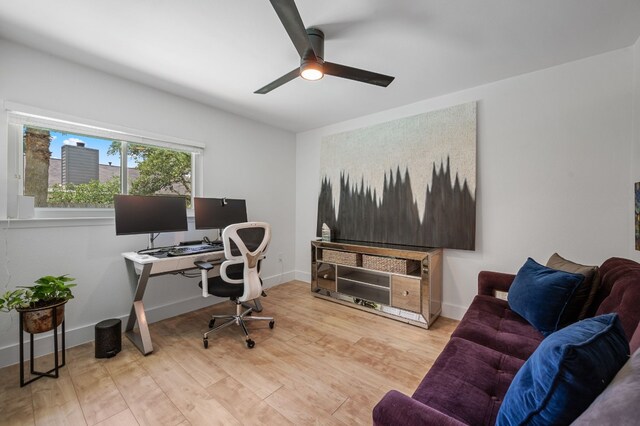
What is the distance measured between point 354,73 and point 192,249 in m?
2.21

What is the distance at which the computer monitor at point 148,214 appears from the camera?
7.87ft

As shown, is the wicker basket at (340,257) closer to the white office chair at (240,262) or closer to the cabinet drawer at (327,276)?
the cabinet drawer at (327,276)

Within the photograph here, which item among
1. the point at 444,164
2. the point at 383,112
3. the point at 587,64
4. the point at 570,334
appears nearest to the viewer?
the point at 570,334

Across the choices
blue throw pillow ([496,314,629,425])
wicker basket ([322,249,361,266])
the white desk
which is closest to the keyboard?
the white desk

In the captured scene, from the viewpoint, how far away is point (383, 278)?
331 cm

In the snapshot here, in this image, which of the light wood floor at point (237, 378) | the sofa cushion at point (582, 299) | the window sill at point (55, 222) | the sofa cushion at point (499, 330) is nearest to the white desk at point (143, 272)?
the light wood floor at point (237, 378)

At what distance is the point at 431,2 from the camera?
1636mm

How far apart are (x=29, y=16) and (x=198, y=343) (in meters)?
2.74

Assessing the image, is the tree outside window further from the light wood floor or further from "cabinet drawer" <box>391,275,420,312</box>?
"cabinet drawer" <box>391,275,420,312</box>

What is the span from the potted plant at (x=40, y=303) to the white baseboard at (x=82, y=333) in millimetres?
468

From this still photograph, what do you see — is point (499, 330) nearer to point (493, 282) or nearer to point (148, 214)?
point (493, 282)

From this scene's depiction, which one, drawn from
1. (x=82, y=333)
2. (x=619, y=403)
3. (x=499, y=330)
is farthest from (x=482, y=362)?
(x=82, y=333)

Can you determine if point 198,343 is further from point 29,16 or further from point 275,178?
point 29,16

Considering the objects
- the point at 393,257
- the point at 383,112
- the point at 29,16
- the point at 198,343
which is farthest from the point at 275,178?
the point at 29,16
